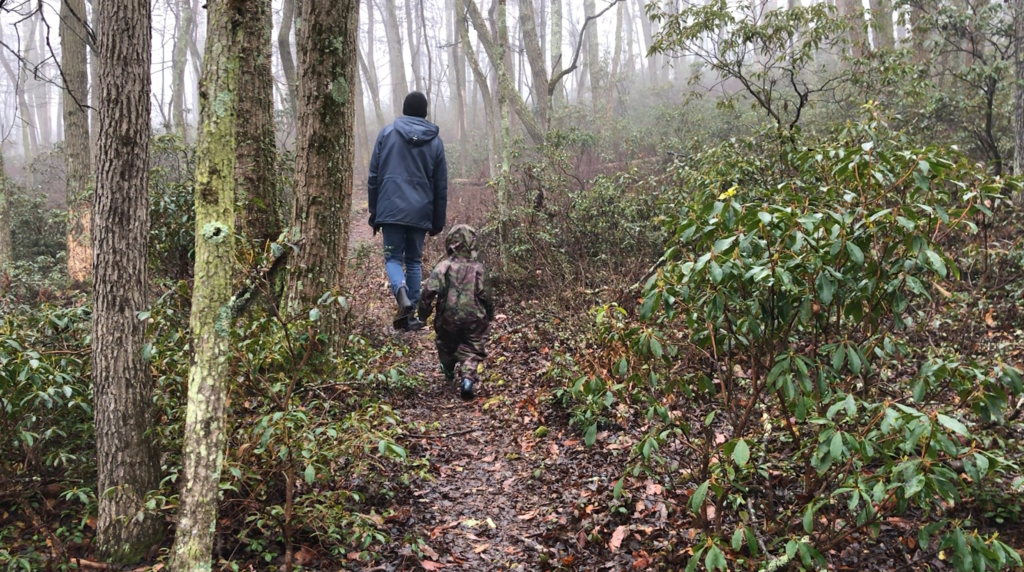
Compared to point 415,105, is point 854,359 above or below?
below

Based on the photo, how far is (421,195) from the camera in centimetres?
636

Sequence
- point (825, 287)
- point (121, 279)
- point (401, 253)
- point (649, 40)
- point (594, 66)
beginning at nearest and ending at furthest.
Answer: point (825, 287)
point (121, 279)
point (401, 253)
point (594, 66)
point (649, 40)

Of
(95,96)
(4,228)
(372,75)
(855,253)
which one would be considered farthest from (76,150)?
(372,75)

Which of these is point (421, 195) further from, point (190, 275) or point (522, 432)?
point (522, 432)

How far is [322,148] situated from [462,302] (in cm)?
190

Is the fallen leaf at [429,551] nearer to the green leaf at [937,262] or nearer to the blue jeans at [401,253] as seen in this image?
the green leaf at [937,262]

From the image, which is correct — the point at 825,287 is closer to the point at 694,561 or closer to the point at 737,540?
the point at 737,540

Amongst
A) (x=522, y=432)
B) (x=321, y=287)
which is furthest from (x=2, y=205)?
(x=522, y=432)

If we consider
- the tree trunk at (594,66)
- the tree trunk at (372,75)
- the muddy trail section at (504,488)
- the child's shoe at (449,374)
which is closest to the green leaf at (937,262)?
the muddy trail section at (504,488)

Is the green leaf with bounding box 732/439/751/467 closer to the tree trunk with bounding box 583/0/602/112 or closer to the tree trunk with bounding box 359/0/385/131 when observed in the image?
the tree trunk with bounding box 359/0/385/131

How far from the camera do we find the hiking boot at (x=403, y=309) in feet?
21.2

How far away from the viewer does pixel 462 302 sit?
5.68m

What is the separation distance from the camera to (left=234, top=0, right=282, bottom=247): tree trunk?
17.2 ft

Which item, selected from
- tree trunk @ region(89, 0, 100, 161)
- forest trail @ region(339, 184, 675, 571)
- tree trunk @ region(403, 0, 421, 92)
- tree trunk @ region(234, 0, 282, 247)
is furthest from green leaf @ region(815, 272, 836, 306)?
tree trunk @ region(403, 0, 421, 92)
